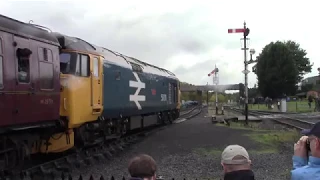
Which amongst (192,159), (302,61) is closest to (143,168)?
(192,159)

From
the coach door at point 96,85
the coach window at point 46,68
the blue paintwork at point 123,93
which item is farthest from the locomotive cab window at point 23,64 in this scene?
the blue paintwork at point 123,93

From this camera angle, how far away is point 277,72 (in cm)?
7806

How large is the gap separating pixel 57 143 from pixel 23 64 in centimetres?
283

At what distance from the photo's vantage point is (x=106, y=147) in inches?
549

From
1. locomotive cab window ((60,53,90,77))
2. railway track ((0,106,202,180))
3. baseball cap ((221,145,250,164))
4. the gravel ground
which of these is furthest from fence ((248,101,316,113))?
baseball cap ((221,145,250,164))

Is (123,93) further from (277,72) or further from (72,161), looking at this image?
(277,72)

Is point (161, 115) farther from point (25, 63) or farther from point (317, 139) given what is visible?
point (317, 139)

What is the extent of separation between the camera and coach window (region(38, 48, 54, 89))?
9555 millimetres

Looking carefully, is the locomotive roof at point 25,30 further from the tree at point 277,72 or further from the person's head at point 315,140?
the tree at point 277,72

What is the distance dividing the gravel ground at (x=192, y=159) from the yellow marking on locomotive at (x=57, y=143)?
30.2 inches

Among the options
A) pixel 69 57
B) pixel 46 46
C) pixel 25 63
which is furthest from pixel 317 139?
pixel 69 57

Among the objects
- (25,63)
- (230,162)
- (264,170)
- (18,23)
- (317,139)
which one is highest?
(18,23)

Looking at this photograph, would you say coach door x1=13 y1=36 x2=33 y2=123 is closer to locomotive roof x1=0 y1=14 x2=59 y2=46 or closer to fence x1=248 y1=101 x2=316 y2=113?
locomotive roof x1=0 y1=14 x2=59 y2=46

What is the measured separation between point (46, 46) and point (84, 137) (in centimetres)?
347
